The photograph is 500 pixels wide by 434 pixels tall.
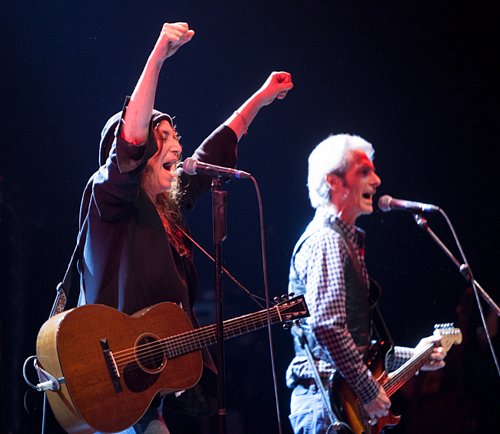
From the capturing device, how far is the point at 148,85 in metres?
2.49

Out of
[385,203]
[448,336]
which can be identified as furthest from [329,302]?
[448,336]

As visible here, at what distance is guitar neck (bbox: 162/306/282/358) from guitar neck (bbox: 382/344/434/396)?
80cm

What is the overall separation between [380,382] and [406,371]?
214 millimetres

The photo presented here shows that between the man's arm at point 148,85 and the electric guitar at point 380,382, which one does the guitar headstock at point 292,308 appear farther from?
the man's arm at point 148,85

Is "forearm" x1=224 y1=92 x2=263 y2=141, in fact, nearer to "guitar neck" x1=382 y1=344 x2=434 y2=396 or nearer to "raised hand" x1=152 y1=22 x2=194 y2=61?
"raised hand" x1=152 y1=22 x2=194 y2=61

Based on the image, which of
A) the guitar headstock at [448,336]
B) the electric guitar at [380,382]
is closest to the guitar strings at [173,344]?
the electric guitar at [380,382]

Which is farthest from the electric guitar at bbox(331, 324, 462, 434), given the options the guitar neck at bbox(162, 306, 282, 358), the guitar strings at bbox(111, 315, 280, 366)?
the guitar strings at bbox(111, 315, 280, 366)

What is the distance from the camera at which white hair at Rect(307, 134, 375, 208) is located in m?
3.58

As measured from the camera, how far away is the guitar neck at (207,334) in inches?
104

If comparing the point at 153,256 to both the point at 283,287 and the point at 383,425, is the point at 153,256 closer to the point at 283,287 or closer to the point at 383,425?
the point at 383,425

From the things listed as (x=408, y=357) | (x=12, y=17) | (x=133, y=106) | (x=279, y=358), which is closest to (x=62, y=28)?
(x=12, y=17)

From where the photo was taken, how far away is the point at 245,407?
15.3 ft

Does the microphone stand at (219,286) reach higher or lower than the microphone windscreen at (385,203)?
lower

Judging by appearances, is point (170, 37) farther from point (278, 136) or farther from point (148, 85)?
point (278, 136)
